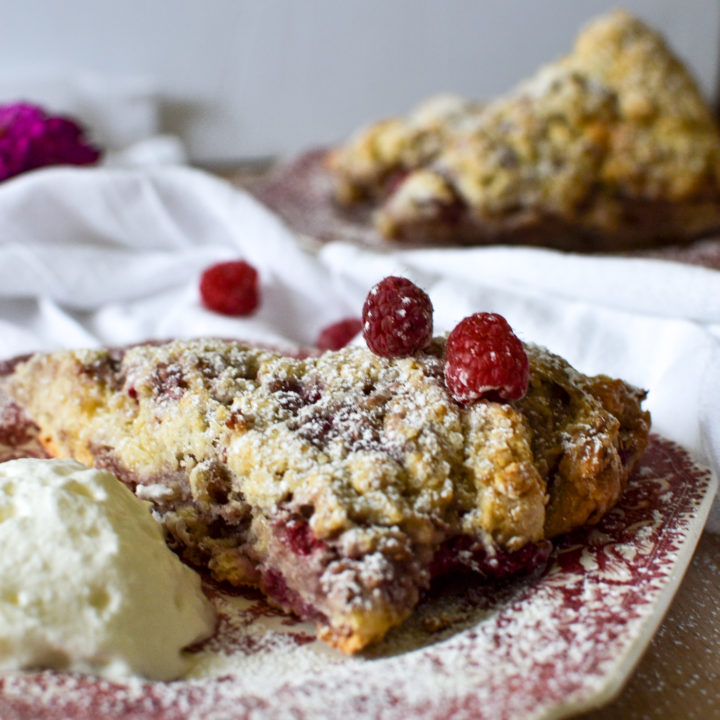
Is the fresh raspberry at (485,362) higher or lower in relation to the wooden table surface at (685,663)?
higher

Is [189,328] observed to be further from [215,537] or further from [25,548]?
[25,548]

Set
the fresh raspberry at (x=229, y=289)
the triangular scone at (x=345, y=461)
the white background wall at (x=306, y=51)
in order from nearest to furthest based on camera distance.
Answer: the triangular scone at (x=345, y=461)
the fresh raspberry at (x=229, y=289)
the white background wall at (x=306, y=51)

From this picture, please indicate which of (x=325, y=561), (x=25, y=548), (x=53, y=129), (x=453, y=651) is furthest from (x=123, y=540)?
(x=53, y=129)

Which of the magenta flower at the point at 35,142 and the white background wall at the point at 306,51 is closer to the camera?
the magenta flower at the point at 35,142

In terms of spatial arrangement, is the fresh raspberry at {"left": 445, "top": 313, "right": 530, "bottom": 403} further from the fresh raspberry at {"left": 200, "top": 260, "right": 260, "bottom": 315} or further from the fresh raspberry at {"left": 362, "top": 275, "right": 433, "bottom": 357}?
the fresh raspberry at {"left": 200, "top": 260, "right": 260, "bottom": 315}

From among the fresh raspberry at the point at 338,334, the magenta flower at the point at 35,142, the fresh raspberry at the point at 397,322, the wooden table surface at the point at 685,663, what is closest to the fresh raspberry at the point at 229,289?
the fresh raspberry at the point at 338,334

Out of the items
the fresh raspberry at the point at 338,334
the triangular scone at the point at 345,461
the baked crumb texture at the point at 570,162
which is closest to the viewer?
the triangular scone at the point at 345,461

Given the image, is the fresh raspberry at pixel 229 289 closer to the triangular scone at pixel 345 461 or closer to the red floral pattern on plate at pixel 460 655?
the triangular scone at pixel 345 461
